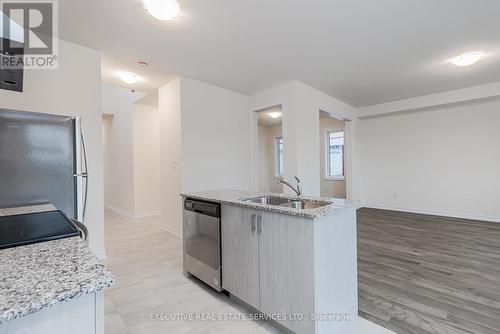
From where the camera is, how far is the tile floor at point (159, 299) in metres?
1.74

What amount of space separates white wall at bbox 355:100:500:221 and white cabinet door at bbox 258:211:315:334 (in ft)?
17.6

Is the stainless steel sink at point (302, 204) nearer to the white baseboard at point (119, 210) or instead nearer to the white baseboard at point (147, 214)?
the white baseboard at point (147, 214)

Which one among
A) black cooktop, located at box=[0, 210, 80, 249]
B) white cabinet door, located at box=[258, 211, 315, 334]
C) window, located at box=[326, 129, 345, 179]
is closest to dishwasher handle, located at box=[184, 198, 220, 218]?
white cabinet door, located at box=[258, 211, 315, 334]

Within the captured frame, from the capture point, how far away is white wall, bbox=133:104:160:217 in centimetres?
559

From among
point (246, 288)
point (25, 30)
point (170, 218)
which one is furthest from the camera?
point (170, 218)

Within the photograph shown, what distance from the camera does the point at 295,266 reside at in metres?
1.52

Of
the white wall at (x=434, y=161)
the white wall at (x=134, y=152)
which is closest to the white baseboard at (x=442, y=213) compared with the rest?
the white wall at (x=434, y=161)

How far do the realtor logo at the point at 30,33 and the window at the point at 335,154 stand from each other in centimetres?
660

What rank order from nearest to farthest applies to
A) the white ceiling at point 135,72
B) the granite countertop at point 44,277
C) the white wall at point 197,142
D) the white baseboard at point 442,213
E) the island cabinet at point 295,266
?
the granite countertop at point 44,277, the island cabinet at point 295,266, the white ceiling at point 135,72, the white wall at point 197,142, the white baseboard at point 442,213

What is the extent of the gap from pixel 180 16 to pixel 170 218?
3228mm

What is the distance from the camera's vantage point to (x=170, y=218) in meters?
4.30

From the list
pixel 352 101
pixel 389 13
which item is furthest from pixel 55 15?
pixel 352 101

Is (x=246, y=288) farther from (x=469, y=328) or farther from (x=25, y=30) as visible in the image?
(x=25, y=30)

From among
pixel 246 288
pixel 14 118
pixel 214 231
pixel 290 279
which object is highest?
pixel 14 118
